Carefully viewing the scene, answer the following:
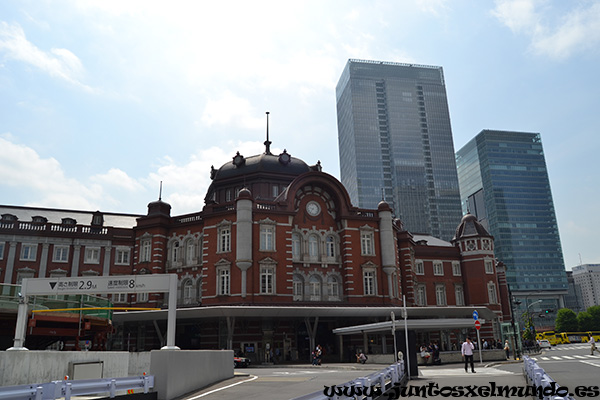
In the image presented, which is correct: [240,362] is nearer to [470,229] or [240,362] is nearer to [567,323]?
[470,229]

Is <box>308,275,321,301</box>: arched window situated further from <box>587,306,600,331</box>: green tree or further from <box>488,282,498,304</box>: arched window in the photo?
<box>587,306,600,331</box>: green tree

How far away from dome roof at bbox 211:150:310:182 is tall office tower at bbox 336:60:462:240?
8051 cm

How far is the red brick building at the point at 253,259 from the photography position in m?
40.8

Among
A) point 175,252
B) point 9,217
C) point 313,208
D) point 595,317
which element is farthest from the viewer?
point 595,317

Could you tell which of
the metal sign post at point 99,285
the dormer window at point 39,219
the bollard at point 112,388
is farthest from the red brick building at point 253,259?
the bollard at point 112,388

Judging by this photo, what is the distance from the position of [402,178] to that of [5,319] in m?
120

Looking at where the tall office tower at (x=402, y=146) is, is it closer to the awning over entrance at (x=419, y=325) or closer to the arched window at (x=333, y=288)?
the arched window at (x=333, y=288)

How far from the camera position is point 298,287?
43.5 m

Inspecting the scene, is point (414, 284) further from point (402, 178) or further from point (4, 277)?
point (402, 178)

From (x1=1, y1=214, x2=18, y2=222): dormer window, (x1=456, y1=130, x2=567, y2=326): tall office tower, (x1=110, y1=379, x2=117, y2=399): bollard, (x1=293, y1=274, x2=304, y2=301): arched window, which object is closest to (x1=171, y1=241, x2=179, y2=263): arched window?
(x1=293, y1=274, x2=304, y2=301): arched window

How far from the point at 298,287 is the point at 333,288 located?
Answer: 3.39 meters

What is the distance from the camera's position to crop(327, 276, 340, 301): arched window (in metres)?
44.2

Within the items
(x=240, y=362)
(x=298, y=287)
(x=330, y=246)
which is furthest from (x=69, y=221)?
(x=330, y=246)

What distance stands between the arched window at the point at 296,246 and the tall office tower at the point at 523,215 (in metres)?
118
